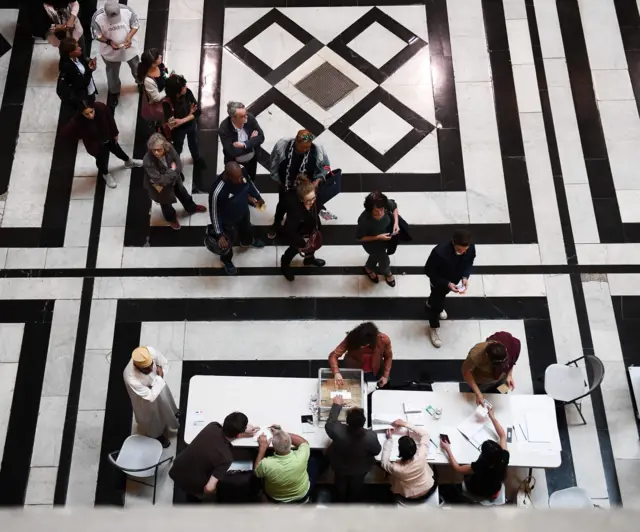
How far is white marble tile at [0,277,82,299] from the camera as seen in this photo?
6.94 m

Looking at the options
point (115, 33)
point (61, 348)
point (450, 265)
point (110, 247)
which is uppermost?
point (115, 33)

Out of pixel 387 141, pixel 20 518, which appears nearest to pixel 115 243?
pixel 387 141

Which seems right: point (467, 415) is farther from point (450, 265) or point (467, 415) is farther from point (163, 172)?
point (163, 172)

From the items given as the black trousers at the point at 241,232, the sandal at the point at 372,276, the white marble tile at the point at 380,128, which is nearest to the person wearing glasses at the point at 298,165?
the black trousers at the point at 241,232

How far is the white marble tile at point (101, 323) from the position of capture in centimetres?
671

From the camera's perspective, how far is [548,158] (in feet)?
25.3

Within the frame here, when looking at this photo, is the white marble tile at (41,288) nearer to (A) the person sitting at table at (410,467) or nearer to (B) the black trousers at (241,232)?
(B) the black trousers at (241,232)

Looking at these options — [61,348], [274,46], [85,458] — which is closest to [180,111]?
[274,46]

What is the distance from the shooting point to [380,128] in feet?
26.1

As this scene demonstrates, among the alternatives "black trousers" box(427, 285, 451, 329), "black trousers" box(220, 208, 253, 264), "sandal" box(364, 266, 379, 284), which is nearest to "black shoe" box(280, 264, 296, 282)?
"black trousers" box(220, 208, 253, 264)

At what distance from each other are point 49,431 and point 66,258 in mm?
1817

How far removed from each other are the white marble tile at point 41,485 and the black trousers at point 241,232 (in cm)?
250

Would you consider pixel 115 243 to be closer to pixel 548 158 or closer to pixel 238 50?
pixel 238 50

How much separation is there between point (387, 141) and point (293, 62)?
163 cm
